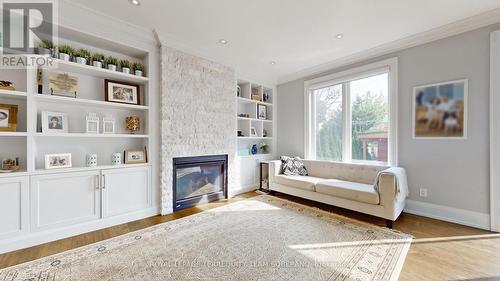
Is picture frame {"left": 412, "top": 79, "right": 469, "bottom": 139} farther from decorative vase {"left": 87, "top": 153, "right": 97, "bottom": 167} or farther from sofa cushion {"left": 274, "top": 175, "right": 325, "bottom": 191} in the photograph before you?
decorative vase {"left": 87, "top": 153, "right": 97, "bottom": 167}

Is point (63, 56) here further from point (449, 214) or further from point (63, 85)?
point (449, 214)

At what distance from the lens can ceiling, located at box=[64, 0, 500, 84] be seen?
234 centimetres

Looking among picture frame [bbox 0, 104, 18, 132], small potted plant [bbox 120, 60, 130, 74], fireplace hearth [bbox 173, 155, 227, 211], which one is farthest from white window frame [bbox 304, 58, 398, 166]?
picture frame [bbox 0, 104, 18, 132]

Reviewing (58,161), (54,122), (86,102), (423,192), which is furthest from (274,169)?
(54,122)

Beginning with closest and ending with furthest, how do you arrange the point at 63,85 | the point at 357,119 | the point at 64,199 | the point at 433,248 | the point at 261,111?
the point at 433,248
the point at 64,199
the point at 63,85
the point at 357,119
the point at 261,111

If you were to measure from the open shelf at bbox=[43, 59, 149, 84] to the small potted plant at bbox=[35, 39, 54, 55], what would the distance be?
0.16 metres

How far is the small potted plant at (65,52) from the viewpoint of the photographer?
Answer: 2.44 meters

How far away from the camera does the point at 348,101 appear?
393 cm

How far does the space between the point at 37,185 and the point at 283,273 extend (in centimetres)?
276

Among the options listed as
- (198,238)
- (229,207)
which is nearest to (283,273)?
(198,238)

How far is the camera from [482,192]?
260 cm

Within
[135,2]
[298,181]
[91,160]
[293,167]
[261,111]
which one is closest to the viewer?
[135,2]

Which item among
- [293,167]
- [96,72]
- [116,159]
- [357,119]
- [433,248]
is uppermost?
[96,72]

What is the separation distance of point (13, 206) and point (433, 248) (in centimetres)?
442
